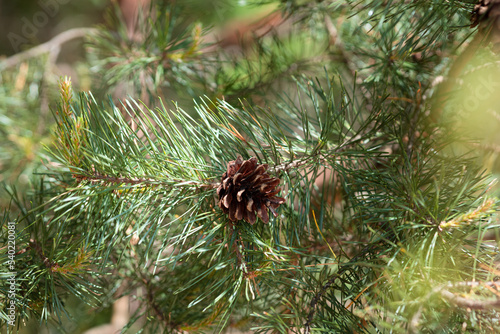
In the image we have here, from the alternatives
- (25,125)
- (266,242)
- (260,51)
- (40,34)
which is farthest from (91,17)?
(266,242)
